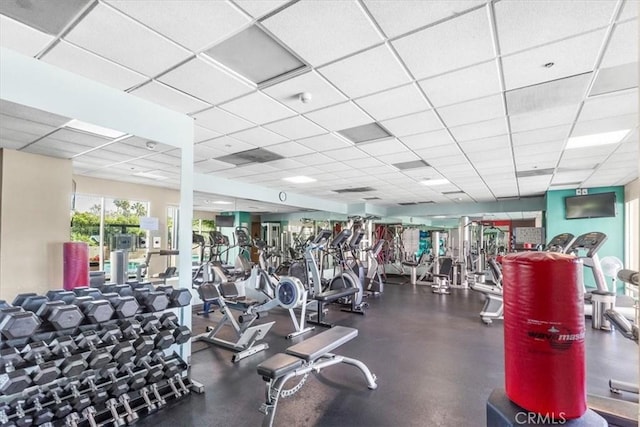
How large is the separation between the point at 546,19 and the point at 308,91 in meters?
1.62

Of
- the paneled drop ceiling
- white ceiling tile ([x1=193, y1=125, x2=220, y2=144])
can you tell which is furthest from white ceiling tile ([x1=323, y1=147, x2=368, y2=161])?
white ceiling tile ([x1=193, y1=125, x2=220, y2=144])

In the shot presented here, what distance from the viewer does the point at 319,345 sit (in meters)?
2.59

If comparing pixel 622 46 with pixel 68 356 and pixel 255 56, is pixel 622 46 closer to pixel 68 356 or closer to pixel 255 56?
pixel 255 56

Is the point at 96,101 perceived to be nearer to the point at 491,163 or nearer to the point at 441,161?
the point at 441,161

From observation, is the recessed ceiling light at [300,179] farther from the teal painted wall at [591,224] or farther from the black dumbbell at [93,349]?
the teal painted wall at [591,224]

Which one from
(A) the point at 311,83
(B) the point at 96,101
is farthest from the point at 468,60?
(B) the point at 96,101

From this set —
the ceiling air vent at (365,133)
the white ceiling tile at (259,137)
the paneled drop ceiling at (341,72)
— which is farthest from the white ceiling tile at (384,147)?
the white ceiling tile at (259,137)

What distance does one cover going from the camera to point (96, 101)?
2492 mm

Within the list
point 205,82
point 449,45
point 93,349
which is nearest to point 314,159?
point 205,82

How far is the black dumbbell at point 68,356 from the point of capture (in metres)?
1.95

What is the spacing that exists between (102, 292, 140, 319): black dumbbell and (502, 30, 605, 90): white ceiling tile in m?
3.03

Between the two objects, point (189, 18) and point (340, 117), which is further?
point (340, 117)

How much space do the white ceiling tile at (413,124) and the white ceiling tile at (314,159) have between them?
4.40 ft

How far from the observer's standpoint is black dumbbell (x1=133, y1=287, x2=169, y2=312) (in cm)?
237
